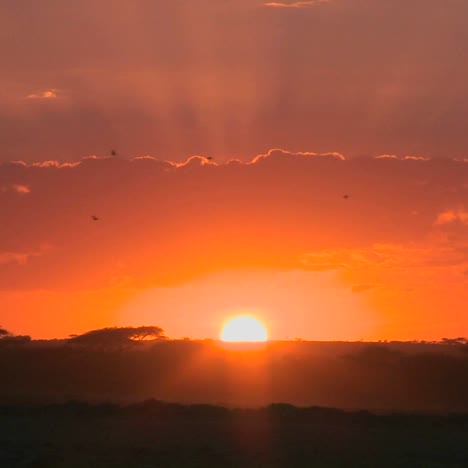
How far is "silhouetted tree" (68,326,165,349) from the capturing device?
58.4m

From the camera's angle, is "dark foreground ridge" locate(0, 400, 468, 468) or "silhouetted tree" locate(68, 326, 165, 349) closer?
"dark foreground ridge" locate(0, 400, 468, 468)

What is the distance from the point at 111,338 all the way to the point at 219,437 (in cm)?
2562

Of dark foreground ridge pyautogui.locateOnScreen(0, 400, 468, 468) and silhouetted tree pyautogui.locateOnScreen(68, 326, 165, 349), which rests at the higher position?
silhouetted tree pyautogui.locateOnScreen(68, 326, 165, 349)

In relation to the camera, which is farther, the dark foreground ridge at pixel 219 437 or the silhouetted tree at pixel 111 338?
the silhouetted tree at pixel 111 338

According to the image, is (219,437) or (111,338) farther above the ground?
(111,338)

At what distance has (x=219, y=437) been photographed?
33.9m

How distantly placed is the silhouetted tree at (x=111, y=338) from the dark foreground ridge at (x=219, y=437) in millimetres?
16686

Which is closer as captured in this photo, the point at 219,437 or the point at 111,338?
the point at 219,437

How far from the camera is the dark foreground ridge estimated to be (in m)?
30.0

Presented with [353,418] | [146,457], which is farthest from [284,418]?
[146,457]

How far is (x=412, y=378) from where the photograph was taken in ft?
176

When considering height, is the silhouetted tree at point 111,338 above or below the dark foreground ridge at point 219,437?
above

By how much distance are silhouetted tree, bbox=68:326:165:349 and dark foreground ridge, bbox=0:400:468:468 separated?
16.7 meters

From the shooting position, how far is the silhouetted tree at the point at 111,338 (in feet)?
192
